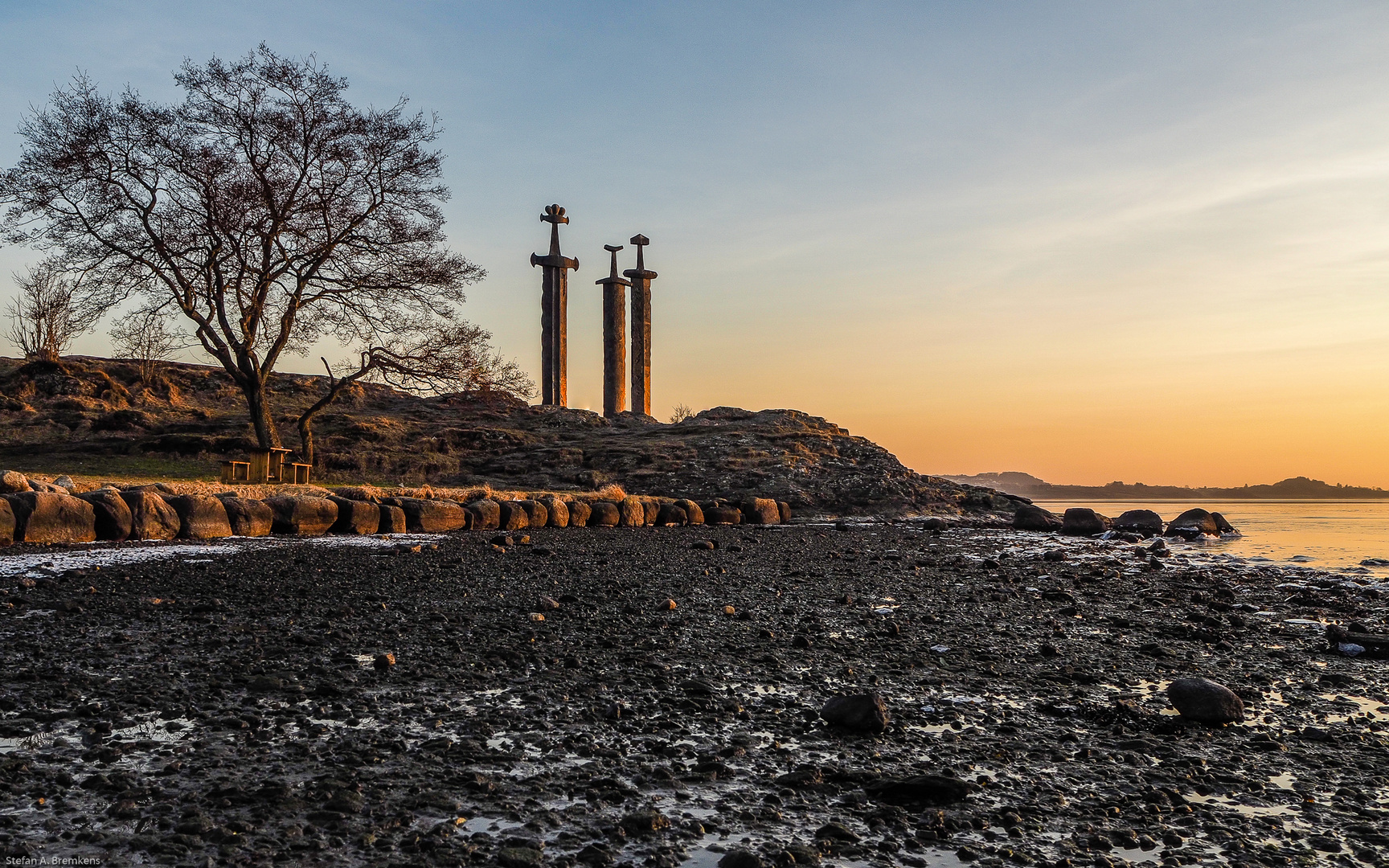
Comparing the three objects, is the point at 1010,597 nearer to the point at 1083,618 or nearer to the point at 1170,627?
the point at 1083,618

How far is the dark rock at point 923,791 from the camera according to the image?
10.6 feet

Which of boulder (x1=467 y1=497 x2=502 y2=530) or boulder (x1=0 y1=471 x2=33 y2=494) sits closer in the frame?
boulder (x1=0 y1=471 x2=33 y2=494)

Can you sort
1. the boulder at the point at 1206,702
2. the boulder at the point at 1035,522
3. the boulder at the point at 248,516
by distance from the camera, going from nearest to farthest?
the boulder at the point at 1206,702
the boulder at the point at 248,516
the boulder at the point at 1035,522

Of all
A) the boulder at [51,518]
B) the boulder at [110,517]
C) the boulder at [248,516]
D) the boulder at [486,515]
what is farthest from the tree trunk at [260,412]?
the boulder at [51,518]

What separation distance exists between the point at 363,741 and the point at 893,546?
1197cm

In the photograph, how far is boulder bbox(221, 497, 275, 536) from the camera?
12.5 meters

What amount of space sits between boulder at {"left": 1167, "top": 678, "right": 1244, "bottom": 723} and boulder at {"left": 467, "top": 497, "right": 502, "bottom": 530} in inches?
495

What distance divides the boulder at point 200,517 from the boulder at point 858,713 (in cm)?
1023

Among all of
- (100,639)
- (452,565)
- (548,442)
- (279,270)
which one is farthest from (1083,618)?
(548,442)

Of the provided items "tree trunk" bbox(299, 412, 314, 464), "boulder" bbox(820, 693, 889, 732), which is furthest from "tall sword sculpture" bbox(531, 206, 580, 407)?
"boulder" bbox(820, 693, 889, 732)

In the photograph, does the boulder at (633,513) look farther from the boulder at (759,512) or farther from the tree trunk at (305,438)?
the tree trunk at (305,438)

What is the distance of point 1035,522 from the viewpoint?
22266mm

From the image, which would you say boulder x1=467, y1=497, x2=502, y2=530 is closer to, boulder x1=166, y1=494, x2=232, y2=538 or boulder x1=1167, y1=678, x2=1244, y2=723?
boulder x1=166, y1=494, x2=232, y2=538

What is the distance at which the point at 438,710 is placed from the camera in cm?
Result: 424
